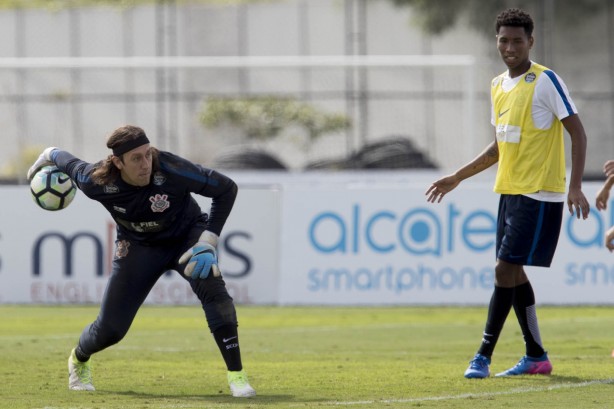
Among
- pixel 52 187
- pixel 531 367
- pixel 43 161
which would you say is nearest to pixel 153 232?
pixel 52 187

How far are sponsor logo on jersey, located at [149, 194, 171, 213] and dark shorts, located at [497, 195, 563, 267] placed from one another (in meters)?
2.37

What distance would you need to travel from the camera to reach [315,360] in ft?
36.2

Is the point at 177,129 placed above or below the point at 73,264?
above

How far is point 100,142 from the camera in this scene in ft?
103

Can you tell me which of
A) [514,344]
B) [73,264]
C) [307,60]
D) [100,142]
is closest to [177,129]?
[100,142]

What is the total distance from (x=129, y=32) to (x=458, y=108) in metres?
9.96

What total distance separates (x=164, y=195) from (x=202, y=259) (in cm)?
51

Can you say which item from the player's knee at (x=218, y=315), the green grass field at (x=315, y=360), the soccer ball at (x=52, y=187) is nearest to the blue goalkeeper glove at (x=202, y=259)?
the player's knee at (x=218, y=315)

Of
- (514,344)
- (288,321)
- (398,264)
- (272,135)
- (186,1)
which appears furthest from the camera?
(186,1)

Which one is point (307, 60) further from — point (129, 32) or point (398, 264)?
point (398, 264)

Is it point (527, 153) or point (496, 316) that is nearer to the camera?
point (527, 153)

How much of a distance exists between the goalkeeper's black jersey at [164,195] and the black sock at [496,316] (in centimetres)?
209

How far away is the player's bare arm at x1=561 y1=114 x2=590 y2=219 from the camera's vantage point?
28.8 feet

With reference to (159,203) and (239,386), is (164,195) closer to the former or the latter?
(159,203)
